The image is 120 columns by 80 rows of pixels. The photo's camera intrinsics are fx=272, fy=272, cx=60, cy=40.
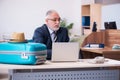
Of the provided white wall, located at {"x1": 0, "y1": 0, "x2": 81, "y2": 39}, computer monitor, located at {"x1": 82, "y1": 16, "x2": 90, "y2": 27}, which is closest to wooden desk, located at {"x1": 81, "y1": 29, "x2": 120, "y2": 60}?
computer monitor, located at {"x1": 82, "y1": 16, "x2": 90, "y2": 27}

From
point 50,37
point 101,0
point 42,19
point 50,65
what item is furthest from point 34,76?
point 42,19

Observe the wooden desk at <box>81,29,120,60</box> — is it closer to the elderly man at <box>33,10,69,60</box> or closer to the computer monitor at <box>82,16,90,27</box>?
the elderly man at <box>33,10,69,60</box>

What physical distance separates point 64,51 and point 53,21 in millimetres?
863

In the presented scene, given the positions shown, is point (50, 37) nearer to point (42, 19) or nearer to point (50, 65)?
point (50, 65)

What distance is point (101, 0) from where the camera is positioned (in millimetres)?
7520

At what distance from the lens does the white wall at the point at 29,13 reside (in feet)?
26.4

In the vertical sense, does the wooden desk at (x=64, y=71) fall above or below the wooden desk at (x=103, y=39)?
below

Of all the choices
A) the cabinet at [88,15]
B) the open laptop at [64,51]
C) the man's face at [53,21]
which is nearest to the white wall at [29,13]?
the cabinet at [88,15]

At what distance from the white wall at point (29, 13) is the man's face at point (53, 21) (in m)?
4.95

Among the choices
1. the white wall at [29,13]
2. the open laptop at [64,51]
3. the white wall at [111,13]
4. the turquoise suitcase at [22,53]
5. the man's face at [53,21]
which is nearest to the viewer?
the turquoise suitcase at [22,53]

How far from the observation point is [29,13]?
8.26 m

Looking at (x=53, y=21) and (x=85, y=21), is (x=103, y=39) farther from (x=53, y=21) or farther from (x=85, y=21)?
(x=85, y=21)

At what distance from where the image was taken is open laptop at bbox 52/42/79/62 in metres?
2.36

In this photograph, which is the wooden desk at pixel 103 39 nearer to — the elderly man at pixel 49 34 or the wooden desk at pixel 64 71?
the elderly man at pixel 49 34
